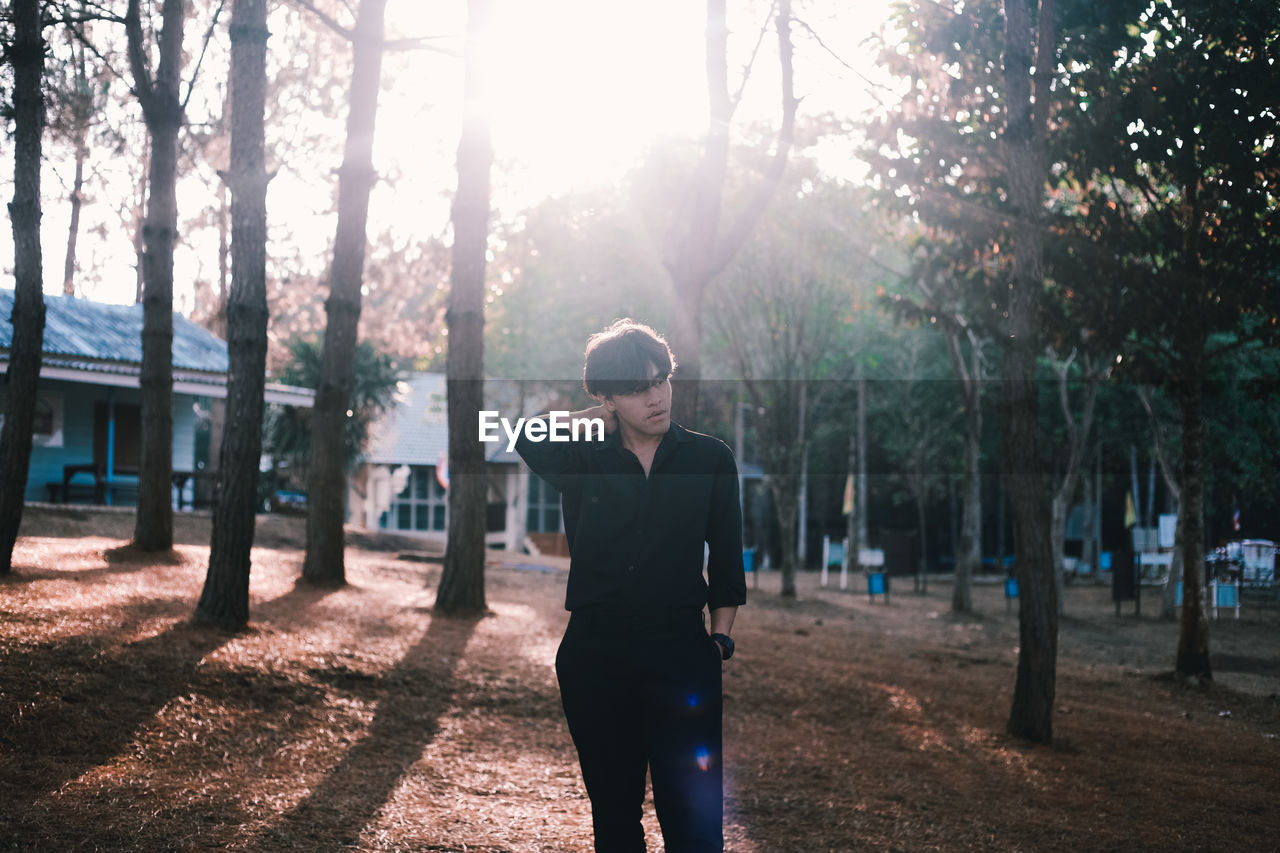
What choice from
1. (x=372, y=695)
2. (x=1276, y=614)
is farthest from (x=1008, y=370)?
(x=1276, y=614)

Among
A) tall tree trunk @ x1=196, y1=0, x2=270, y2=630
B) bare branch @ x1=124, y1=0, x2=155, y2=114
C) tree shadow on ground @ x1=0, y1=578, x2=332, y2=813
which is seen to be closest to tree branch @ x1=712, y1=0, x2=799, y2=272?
tall tree trunk @ x1=196, y1=0, x2=270, y2=630

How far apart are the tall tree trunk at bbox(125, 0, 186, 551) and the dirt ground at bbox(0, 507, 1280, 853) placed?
0.94 m

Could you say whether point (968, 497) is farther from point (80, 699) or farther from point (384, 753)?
point (80, 699)

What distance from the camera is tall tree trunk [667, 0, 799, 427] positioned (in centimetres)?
1120

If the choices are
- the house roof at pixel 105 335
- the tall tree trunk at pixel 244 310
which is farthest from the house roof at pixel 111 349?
the tall tree trunk at pixel 244 310

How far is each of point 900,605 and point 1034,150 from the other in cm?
1676

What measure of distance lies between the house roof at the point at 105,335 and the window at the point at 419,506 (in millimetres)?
12235

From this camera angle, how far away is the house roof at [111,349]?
21.2 metres

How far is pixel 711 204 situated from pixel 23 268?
6351 mm

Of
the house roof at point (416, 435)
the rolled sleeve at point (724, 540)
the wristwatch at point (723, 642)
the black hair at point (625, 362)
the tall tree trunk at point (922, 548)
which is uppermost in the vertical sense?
the house roof at point (416, 435)

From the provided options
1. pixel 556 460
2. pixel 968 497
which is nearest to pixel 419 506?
pixel 968 497

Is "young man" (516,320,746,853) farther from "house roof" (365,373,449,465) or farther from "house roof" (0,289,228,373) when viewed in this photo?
"house roof" (365,373,449,465)

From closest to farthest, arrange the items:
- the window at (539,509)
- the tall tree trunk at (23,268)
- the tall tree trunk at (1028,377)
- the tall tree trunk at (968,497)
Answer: the tall tree trunk at (1028,377) < the tall tree trunk at (23,268) < the tall tree trunk at (968,497) < the window at (539,509)

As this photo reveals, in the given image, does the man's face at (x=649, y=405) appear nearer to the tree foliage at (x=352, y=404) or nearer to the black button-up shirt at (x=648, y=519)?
the black button-up shirt at (x=648, y=519)
